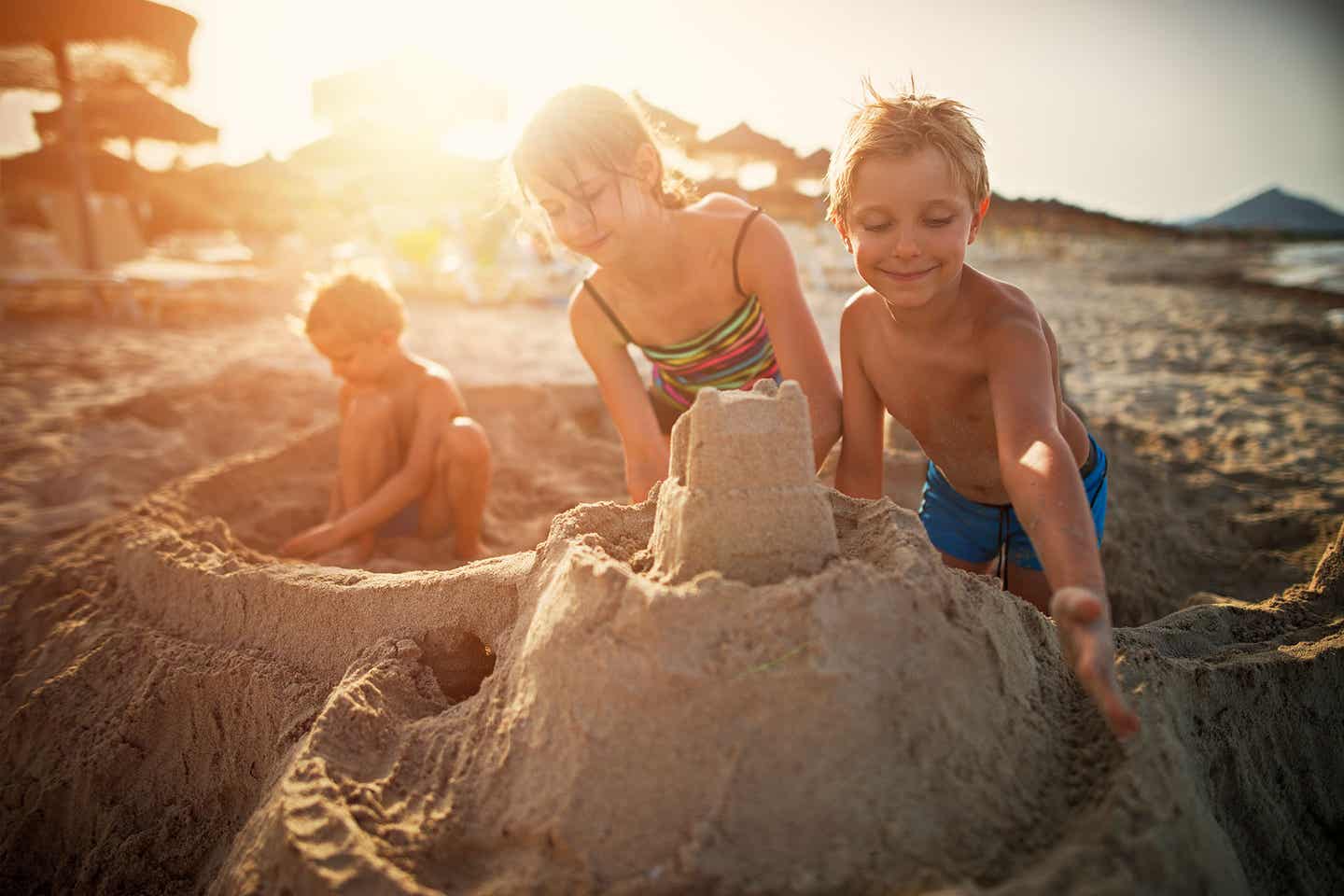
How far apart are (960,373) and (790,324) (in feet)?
1.97

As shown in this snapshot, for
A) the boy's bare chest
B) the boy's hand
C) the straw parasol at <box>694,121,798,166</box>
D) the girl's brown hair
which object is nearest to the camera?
the boy's bare chest

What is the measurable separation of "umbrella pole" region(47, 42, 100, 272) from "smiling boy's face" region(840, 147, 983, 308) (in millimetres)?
11216

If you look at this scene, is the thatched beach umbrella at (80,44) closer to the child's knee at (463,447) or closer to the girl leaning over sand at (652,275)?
the child's knee at (463,447)

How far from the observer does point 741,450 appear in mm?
1165

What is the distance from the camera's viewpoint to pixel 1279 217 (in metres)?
19.1

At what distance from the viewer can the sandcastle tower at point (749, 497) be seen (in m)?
1.15

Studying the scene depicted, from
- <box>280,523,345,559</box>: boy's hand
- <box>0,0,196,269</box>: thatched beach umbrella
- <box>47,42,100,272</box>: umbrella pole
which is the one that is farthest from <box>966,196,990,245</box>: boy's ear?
<box>47,42,100,272</box>: umbrella pole

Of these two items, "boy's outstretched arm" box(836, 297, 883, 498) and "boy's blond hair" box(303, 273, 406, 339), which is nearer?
"boy's outstretched arm" box(836, 297, 883, 498)

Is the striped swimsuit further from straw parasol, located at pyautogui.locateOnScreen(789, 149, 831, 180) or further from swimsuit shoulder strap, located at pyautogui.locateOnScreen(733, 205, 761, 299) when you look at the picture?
straw parasol, located at pyautogui.locateOnScreen(789, 149, 831, 180)

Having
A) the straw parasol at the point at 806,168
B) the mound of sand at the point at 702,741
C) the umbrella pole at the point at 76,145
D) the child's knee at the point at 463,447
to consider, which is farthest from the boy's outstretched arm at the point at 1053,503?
the straw parasol at the point at 806,168

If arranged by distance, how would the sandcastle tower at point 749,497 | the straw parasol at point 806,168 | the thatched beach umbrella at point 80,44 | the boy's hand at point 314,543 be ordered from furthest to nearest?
the straw parasol at point 806,168, the thatched beach umbrella at point 80,44, the boy's hand at point 314,543, the sandcastle tower at point 749,497

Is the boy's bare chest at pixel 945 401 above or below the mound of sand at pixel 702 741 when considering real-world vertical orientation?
above

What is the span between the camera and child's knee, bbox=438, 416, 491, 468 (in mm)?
2836

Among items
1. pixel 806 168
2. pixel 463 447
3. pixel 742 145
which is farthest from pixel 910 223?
pixel 806 168
